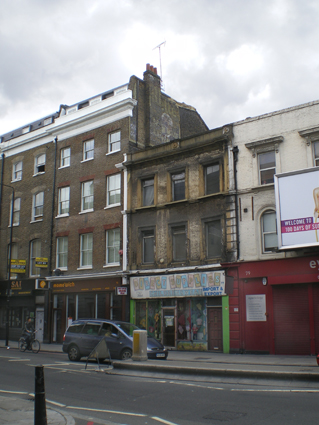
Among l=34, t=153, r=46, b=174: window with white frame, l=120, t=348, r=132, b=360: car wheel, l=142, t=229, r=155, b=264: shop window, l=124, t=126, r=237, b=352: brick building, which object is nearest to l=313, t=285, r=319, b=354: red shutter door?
l=124, t=126, r=237, b=352: brick building

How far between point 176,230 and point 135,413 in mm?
16545

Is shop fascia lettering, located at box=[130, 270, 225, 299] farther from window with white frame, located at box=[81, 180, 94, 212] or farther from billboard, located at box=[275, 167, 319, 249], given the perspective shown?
window with white frame, located at box=[81, 180, 94, 212]

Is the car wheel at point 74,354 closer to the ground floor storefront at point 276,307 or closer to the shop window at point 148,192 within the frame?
the ground floor storefront at point 276,307

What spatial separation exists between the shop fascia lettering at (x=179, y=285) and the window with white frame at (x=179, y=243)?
113cm

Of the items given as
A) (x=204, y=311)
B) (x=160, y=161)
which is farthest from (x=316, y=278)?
(x=160, y=161)

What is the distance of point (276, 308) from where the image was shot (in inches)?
808

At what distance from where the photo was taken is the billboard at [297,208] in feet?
61.8

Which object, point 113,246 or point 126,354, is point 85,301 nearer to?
point 113,246

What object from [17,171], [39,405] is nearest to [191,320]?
[39,405]

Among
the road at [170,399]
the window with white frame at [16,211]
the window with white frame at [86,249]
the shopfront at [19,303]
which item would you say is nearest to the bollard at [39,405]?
the road at [170,399]

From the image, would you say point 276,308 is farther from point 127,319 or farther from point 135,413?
point 135,413

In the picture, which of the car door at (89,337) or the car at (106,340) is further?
the car door at (89,337)

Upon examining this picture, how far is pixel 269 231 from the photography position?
842 inches

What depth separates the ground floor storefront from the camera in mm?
19594
